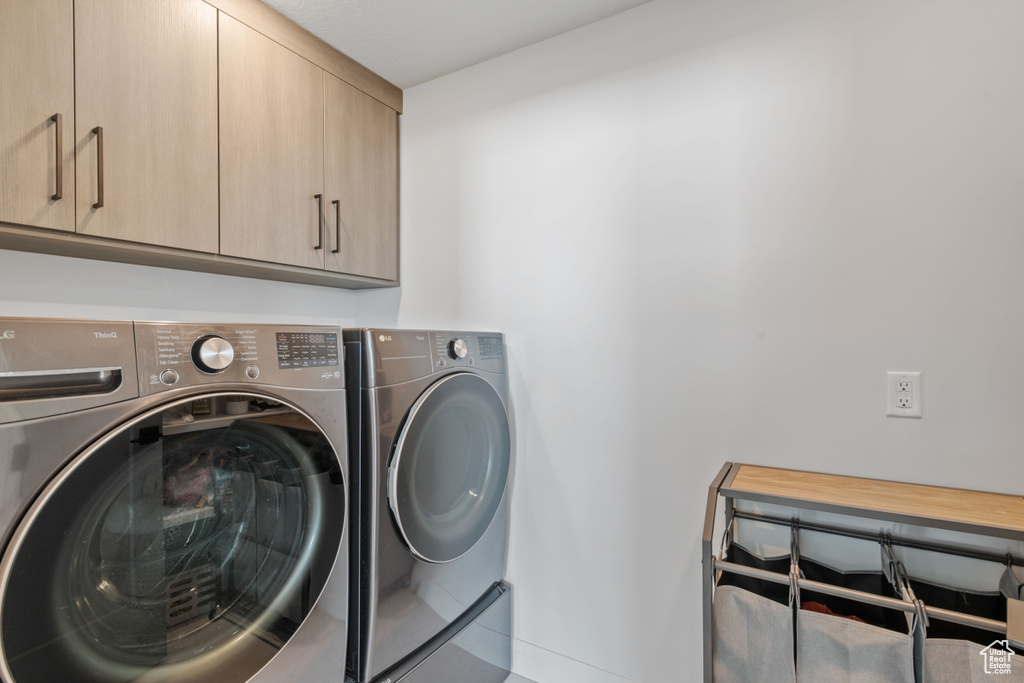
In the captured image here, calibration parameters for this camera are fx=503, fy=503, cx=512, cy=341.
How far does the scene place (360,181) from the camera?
2.00 metres

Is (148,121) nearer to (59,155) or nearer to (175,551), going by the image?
(59,155)

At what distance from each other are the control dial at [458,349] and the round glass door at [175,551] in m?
0.51

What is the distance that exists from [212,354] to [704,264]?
135 cm

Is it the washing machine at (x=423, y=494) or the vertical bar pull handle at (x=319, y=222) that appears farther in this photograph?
the vertical bar pull handle at (x=319, y=222)

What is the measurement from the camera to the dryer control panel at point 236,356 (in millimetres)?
924

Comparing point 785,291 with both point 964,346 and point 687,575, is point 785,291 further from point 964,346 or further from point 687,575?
point 687,575

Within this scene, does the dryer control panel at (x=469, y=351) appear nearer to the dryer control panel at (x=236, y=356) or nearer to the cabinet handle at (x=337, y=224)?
the dryer control panel at (x=236, y=356)

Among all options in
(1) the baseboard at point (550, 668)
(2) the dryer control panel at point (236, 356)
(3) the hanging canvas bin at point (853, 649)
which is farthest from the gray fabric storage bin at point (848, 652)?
(2) the dryer control panel at point (236, 356)

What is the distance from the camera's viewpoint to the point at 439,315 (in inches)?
83.2

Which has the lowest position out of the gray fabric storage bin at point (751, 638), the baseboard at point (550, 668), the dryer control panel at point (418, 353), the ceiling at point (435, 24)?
the baseboard at point (550, 668)

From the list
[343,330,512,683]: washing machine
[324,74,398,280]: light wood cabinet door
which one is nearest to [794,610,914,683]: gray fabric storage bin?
[343,330,512,683]: washing machine

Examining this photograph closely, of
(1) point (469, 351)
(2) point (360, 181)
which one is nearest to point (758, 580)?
(1) point (469, 351)

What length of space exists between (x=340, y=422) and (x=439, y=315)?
0.93 metres

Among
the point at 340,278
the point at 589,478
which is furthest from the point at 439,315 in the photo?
the point at 589,478
